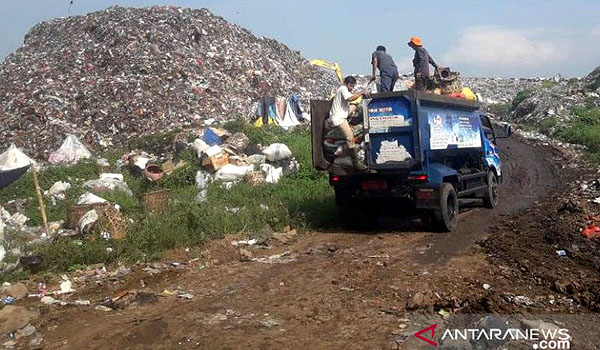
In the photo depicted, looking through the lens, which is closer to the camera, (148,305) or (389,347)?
(389,347)

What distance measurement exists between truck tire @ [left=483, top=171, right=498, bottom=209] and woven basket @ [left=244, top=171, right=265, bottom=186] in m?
4.57

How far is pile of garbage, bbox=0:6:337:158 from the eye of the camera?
17.8m

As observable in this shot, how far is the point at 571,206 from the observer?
9.05 metres

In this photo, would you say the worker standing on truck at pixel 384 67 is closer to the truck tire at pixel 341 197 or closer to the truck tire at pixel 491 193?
the truck tire at pixel 491 193

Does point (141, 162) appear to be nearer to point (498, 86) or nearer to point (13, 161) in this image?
point (13, 161)

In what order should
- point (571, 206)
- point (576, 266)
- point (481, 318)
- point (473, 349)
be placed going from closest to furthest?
1. point (473, 349)
2. point (481, 318)
3. point (576, 266)
4. point (571, 206)

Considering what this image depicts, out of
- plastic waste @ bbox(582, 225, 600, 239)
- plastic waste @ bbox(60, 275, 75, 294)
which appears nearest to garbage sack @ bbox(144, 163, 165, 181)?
plastic waste @ bbox(60, 275, 75, 294)

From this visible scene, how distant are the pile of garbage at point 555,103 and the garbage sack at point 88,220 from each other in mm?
18491

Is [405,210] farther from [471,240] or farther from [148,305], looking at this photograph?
[148,305]

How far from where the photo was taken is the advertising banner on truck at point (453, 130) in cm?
859

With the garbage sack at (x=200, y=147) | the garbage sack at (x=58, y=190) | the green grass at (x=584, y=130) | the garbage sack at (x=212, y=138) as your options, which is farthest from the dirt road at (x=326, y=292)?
the green grass at (x=584, y=130)

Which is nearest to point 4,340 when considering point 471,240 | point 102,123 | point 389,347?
point 389,347

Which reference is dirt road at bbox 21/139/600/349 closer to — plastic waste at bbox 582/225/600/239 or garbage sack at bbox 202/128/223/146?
plastic waste at bbox 582/225/600/239

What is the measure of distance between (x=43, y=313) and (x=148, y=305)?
1.04m
